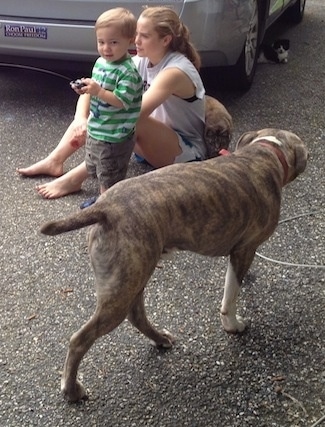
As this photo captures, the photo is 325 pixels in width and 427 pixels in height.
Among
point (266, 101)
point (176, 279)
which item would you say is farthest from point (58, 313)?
point (266, 101)

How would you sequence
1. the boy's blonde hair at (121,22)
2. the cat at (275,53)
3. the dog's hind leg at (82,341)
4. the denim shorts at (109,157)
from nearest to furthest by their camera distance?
the dog's hind leg at (82,341) < the boy's blonde hair at (121,22) < the denim shorts at (109,157) < the cat at (275,53)

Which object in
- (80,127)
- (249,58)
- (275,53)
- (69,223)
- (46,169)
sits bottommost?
(275,53)

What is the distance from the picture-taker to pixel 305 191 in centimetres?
432

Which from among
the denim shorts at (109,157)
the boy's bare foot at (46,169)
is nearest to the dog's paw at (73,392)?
the denim shorts at (109,157)

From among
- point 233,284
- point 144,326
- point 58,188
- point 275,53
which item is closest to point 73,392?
point 144,326

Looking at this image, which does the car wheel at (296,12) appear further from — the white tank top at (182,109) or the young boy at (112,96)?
the young boy at (112,96)

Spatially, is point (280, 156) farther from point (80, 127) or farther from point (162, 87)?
point (80, 127)

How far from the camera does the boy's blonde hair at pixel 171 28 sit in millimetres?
3812

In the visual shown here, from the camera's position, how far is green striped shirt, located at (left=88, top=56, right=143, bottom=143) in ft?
11.6

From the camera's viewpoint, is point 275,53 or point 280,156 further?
point 275,53

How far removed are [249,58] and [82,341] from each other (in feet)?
13.2

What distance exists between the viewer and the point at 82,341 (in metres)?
2.49

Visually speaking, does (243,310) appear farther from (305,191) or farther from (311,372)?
(305,191)

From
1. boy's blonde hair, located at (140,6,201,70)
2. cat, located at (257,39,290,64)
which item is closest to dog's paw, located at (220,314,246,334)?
boy's blonde hair, located at (140,6,201,70)
